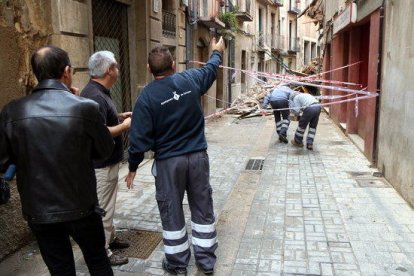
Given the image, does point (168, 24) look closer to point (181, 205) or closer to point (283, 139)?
point (283, 139)

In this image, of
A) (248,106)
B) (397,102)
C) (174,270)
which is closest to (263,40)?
(248,106)

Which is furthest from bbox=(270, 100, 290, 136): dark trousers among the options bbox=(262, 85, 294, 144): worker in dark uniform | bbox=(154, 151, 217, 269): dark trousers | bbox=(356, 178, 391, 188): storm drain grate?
bbox=(154, 151, 217, 269): dark trousers

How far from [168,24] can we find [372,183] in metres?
5.60

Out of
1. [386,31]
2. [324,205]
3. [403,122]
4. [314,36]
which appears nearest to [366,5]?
[386,31]

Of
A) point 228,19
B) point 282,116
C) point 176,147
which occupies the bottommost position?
point 282,116

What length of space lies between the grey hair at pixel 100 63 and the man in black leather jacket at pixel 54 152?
0.99 meters

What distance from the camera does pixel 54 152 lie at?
95.9 inches

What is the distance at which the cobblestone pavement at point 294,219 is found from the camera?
3824 mm

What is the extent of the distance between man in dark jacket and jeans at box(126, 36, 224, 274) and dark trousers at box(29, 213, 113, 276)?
0.90m

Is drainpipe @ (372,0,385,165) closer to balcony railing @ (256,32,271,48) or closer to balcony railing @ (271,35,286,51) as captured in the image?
balcony railing @ (256,32,271,48)

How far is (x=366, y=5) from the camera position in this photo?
8.41m

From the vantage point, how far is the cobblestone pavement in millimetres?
3824

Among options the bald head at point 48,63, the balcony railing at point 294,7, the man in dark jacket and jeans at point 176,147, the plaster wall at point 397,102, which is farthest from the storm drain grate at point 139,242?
the balcony railing at point 294,7

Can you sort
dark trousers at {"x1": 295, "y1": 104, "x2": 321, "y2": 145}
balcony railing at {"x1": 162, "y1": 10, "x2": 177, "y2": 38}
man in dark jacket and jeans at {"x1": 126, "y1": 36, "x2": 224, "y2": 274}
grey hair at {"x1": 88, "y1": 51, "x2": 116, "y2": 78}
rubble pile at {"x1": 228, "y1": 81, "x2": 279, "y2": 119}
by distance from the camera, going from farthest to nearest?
1. rubble pile at {"x1": 228, "y1": 81, "x2": 279, "y2": 119}
2. balcony railing at {"x1": 162, "y1": 10, "x2": 177, "y2": 38}
3. dark trousers at {"x1": 295, "y1": 104, "x2": 321, "y2": 145}
4. grey hair at {"x1": 88, "y1": 51, "x2": 116, "y2": 78}
5. man in dark jacket and jeans at {"x1": 126, "y1": 36, "x2": 224, "y2": 274}
